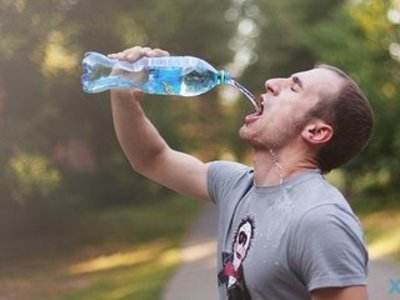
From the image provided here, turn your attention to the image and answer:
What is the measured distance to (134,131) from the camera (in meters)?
2.00

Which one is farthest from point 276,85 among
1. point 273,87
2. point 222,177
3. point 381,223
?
point 381,223

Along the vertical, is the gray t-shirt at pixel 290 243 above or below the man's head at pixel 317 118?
below

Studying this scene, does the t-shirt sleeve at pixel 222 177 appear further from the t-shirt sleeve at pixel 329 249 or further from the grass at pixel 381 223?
the grass at pixel 381 223

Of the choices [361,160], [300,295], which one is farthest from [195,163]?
[361,160]

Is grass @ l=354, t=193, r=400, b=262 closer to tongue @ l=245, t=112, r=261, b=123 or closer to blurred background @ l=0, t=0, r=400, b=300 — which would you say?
blurred background @ l=0, t=0, r=400, b=300

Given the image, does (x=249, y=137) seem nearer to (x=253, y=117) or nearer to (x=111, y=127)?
(x=253, y=117)

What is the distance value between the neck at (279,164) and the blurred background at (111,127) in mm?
4770

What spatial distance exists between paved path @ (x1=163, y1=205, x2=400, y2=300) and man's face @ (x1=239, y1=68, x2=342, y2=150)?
3743mm

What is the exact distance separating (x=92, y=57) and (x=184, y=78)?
255mm

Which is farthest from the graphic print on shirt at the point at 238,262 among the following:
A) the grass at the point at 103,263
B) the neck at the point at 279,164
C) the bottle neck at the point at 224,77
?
the grass at the point at 103,263

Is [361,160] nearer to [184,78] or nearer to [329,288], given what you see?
[184,78]

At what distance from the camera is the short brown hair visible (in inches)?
63.7

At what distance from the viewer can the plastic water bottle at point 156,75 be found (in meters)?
1.96

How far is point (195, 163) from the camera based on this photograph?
2.02 m
